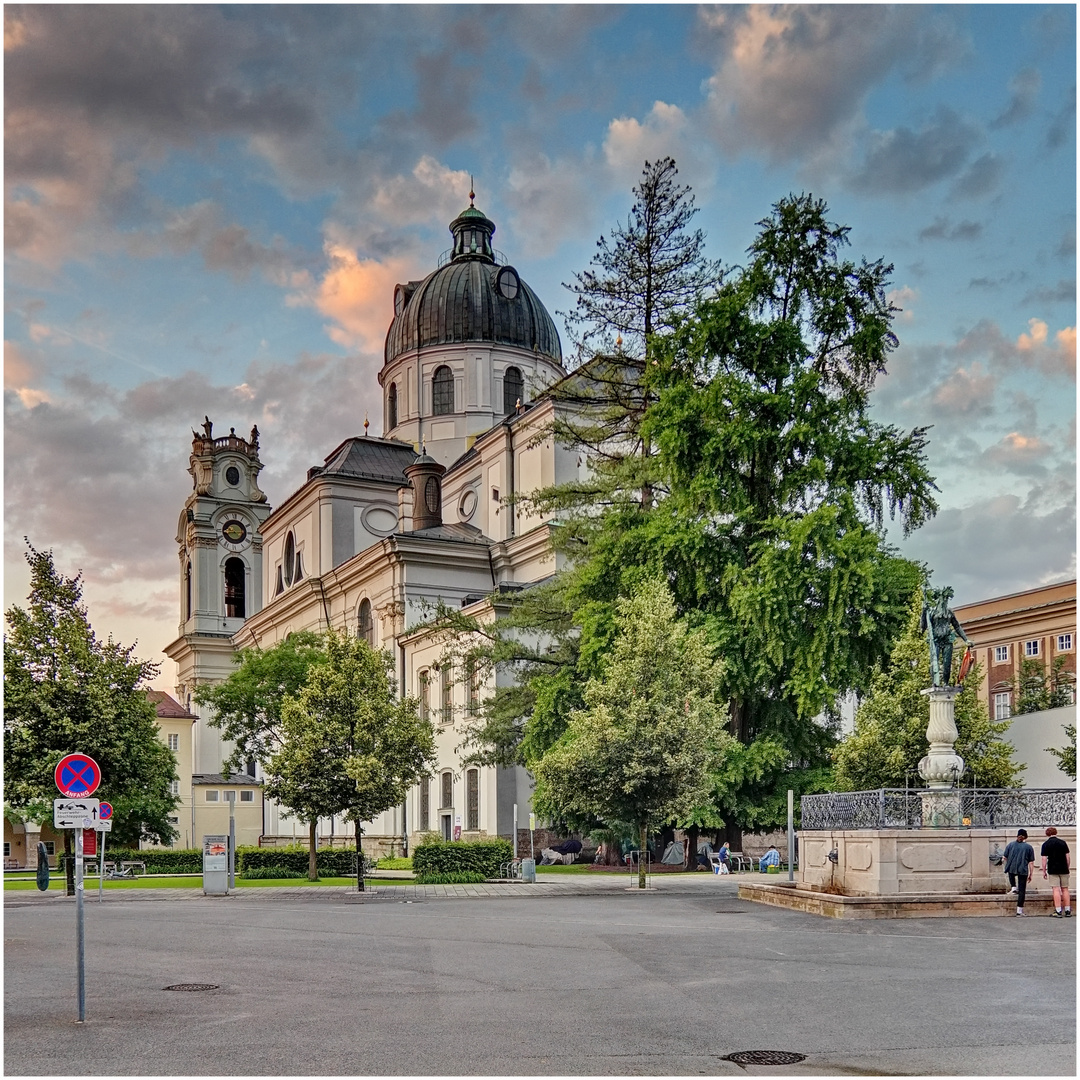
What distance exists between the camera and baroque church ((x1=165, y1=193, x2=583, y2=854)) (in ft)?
190

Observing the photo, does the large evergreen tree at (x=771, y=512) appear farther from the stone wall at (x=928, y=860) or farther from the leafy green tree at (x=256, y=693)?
the leafy green tree at (x=256, y=693)

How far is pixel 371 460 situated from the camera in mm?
73875

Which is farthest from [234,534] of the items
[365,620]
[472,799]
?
[472,799]

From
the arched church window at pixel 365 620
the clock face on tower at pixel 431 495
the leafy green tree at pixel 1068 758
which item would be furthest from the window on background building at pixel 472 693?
the leafy green tree at pixel 1068 758

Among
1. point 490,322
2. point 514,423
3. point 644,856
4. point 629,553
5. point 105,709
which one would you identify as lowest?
point 644,856

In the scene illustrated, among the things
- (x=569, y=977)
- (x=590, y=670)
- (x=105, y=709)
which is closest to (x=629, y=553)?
(x=590, y=670)

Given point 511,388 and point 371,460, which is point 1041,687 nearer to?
point 511,388

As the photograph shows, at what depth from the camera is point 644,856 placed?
30969 mm

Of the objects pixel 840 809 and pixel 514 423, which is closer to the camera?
pixel 840 809

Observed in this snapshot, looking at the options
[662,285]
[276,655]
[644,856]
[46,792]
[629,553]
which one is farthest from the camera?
[276,655]

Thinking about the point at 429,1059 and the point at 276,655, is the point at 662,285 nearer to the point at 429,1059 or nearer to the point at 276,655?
the point at 276,655

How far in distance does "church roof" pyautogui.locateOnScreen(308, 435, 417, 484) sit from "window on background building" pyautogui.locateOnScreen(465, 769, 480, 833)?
22.5m

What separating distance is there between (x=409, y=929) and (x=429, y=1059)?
11.1 meters

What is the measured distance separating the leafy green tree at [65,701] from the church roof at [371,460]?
3640 cm
